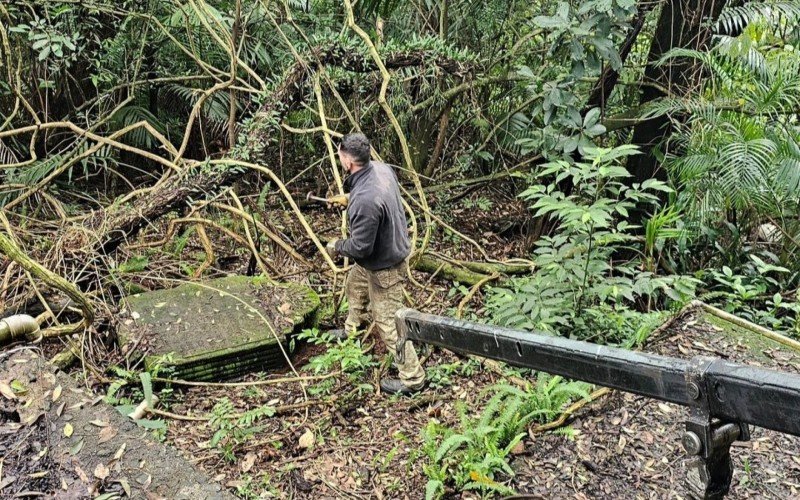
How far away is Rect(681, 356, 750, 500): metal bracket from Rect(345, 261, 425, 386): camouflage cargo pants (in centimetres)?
267

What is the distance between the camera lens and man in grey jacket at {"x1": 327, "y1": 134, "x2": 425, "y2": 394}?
14.7 ft

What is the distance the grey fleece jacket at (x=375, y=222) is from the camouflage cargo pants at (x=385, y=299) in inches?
4.4

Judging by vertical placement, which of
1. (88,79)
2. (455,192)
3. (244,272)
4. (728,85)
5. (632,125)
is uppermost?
(728,85)

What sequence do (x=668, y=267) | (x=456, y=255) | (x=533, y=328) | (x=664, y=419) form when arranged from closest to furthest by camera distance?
(x=664, y=419)
(x=533, y=328)
(x=668, y=267)
(x=456, y=255)

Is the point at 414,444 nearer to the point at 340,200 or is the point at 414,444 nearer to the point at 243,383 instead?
the point at 243,383

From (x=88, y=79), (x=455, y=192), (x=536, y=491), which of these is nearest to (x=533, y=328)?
(x=536, y=491)

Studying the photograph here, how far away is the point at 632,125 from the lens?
21.1ft

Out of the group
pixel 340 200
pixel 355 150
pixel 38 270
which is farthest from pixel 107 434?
pixel 340 200

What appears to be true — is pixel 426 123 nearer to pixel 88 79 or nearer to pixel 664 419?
pixel 88 79

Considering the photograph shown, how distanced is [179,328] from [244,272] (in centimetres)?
157

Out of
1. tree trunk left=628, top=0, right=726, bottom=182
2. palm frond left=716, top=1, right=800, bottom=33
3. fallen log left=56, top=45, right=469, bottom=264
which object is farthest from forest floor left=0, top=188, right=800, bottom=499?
palm frond left=716, top=1, right=800, bottom=33

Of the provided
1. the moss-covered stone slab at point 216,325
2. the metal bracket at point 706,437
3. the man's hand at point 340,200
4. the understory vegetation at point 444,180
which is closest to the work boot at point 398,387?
the understory vegetation at point 444,180

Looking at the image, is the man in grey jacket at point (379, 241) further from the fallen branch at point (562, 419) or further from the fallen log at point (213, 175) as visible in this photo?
the fallen log at point (213, 175)

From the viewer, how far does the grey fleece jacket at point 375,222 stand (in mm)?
4465
